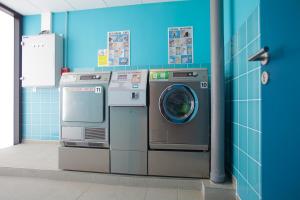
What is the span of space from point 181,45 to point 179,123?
55.5 inches

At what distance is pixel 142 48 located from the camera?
3000 mm

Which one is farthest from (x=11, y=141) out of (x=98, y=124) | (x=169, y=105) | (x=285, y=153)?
(x=285, y=153)

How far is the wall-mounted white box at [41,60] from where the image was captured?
302 centimetres

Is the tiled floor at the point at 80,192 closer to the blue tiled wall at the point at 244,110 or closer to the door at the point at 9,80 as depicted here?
the blue tiled wall at the point at 244,110

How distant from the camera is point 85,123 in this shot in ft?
7.14

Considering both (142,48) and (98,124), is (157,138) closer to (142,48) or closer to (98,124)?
(98,124)

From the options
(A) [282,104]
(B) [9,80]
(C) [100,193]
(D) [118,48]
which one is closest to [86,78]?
(D) [118,48]

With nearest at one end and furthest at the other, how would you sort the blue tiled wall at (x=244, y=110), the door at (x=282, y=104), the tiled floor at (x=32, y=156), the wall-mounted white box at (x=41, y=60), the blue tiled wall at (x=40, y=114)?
the door at (x=282, y=104) → the blue tiled wall at (x=244, y=110) → the tiled floor at (x=32, y=156) → the wall-mounted white box at (x=41, y=60) → the blue tiled wall at (x=40, y=114)

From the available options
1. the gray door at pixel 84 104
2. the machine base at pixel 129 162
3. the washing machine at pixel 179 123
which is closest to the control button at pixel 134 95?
the washing machine at pixel 179 123

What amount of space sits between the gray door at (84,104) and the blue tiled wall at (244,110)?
1421 mm

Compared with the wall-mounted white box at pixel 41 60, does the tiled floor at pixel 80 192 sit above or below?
below

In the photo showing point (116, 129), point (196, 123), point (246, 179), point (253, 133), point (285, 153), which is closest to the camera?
point (285, 153)

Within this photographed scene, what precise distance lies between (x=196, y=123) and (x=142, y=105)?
610 mm

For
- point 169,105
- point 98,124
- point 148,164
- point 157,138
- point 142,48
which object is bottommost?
point 148,164
